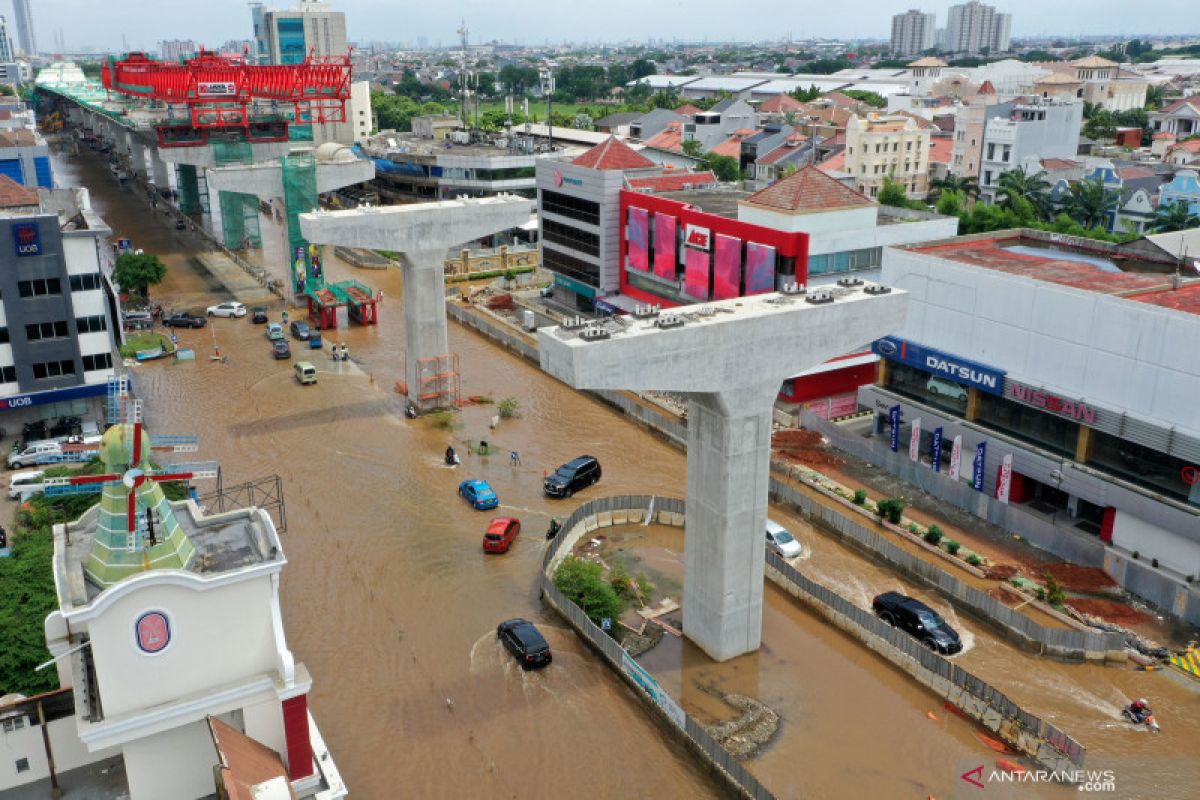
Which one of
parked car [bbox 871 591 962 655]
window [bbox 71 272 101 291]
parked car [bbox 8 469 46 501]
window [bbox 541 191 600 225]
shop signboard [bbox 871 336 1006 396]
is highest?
window [bbox 541 191 600 225]

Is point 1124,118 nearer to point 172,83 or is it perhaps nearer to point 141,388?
point 172,83

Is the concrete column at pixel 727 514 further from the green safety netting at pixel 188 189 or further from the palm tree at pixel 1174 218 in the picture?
the green safety netting at pixel 188 189

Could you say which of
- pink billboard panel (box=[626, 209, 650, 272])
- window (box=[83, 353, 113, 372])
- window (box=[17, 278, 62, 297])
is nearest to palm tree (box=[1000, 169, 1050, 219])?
pink billboard panel (box=[626, 209, 650, 272])

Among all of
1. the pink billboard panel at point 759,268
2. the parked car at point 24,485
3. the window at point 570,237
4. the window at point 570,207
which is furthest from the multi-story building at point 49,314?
the pink billboard panel at point 759,268

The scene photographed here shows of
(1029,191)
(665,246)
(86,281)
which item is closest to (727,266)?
(665,246)

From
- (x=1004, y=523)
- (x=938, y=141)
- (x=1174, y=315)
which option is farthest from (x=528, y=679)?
(x=938, y=141)

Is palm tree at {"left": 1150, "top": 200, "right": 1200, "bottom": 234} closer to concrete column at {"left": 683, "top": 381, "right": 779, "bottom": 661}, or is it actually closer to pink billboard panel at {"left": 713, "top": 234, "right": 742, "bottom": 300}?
pink billboard panel at {"left": 713, "top": 234, "right": 742, "bottom": 300}
